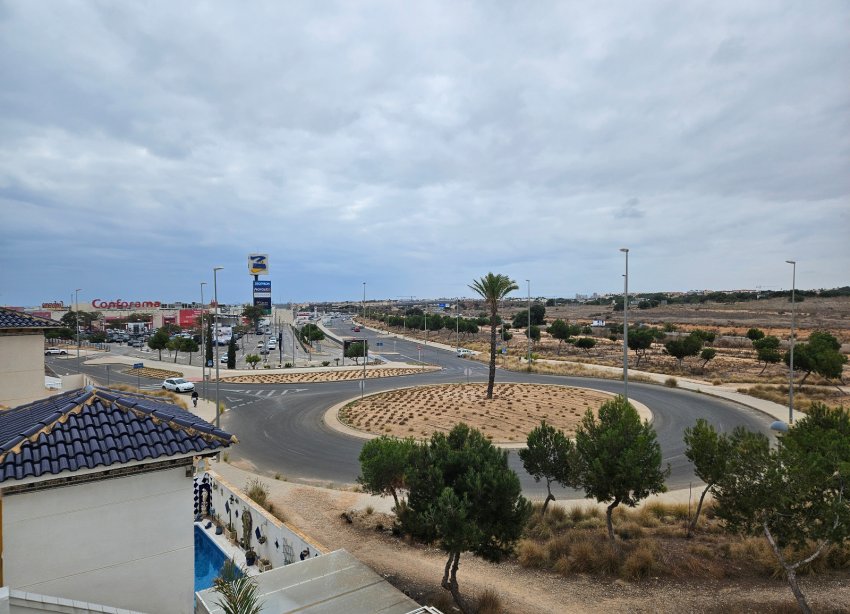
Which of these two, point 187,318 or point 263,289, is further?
point 187,318

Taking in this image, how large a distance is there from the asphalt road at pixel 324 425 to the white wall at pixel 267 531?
557 centimetres

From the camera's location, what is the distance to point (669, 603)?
11.8 metres

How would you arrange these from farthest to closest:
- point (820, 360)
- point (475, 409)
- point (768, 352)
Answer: point (768, 352) → point (820, 360) → point (475, 409)

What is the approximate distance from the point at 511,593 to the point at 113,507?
950 cm

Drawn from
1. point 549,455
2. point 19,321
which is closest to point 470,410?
point 549,455

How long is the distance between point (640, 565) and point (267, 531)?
10.3m

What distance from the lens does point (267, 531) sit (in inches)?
538

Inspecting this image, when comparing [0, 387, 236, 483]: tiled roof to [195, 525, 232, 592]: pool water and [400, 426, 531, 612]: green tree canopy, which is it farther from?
[195, 525, 232, 592]: pool water

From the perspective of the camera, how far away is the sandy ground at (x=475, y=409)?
30234 mm

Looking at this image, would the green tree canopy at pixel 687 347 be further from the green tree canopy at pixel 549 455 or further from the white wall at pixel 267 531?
the white wall at pixel 267 531

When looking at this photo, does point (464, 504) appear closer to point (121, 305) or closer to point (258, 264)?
point (258, 264)

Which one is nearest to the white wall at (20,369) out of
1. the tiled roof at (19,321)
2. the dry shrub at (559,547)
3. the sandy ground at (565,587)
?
the tiled roof at (19,321)

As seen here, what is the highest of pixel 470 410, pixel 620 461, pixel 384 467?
pixel 620 461

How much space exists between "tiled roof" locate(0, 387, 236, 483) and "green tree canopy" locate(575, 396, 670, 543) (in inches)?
408
